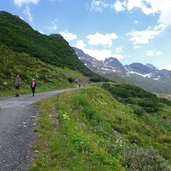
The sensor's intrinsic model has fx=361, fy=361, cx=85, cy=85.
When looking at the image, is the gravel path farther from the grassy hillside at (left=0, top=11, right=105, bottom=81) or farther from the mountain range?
the grassy hillside at (left=0, top=11, right=105, bottom=81)

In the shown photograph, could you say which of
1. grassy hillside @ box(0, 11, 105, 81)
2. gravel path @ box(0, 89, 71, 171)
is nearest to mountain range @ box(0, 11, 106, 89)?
grassy hillside @ box(0, 11, 105, 81)

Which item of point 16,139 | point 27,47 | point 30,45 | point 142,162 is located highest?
point 30,45

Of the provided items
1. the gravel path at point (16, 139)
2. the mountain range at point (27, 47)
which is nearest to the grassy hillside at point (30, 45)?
the mountain range at point (27, 47)

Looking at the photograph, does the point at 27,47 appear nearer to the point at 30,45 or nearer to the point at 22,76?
the point at 30,45

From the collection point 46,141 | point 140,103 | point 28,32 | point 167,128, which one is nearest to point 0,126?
point 46,141

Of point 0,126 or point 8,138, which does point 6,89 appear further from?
point 8,138

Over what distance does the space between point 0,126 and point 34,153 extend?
6.27m

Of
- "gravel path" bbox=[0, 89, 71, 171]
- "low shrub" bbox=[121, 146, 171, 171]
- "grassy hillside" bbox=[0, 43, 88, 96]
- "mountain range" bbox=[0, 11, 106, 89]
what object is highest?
"mountain range" bbox=[0, 11, 106, 89]

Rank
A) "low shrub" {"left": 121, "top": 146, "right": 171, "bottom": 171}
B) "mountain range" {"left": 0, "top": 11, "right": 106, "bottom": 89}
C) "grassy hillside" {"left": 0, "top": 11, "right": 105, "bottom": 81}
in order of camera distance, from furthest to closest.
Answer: "grassy hillside" {"left": 0, "top": 11, "right": 105, "bottom": 81} < "mountain range" {"left": 0, "top": 11, "right": 106, "bottom": 89} < "low shrub" {"left": 121, "top": 146, "right": 171, "bottom": 171}

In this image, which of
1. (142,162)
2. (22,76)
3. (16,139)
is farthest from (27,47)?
(142,162)

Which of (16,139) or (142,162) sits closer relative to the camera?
(142,162)

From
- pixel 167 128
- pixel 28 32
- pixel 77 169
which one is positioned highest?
pixel 28 32

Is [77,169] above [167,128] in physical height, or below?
above

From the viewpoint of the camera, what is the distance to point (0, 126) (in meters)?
20.8
